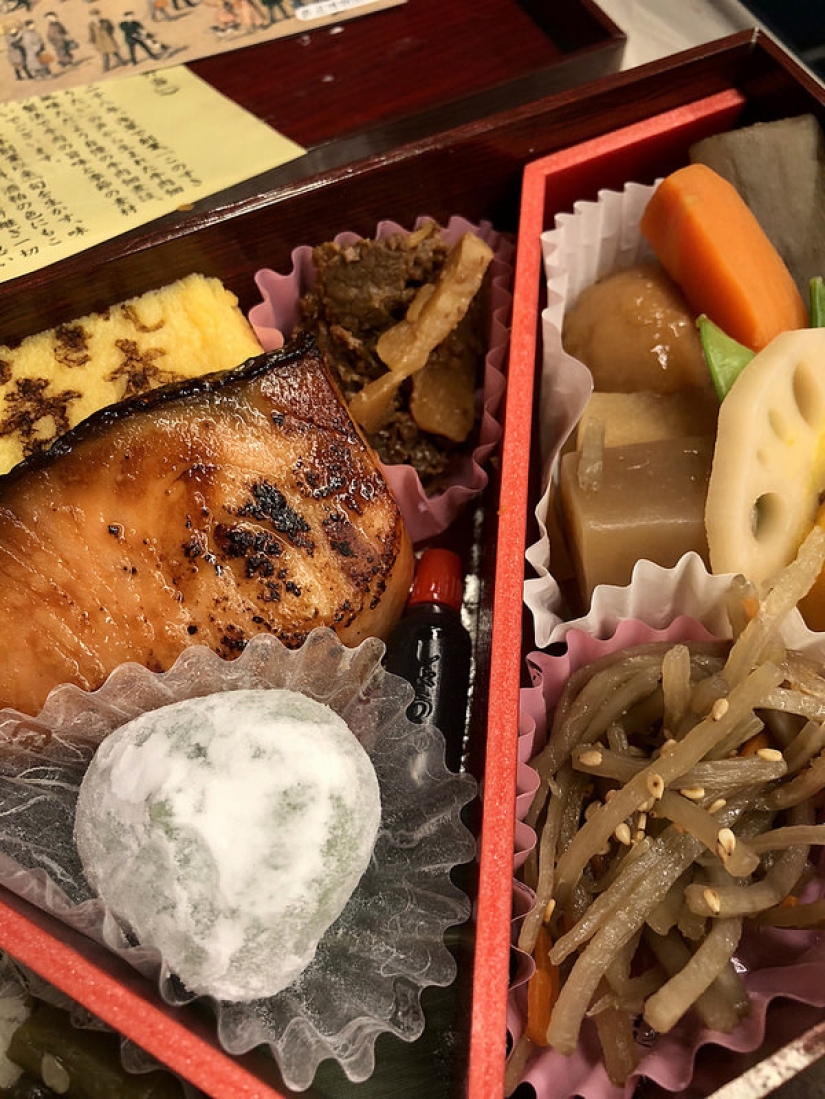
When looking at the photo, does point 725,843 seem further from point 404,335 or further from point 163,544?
point 404,335

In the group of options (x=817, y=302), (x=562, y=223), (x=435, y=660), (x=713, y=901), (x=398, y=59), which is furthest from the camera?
(x=398, y=59)

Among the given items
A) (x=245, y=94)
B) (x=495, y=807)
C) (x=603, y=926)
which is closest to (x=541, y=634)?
(x=495, y=807)

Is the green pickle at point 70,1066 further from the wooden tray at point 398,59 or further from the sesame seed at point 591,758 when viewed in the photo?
the wooden tray at point 398,59

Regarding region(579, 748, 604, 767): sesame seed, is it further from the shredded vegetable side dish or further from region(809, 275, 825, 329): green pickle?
region(809, 275, 825, 329): green pickle

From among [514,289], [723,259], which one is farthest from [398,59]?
[723,259]

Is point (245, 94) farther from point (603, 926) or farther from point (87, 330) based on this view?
point (603, 926)
